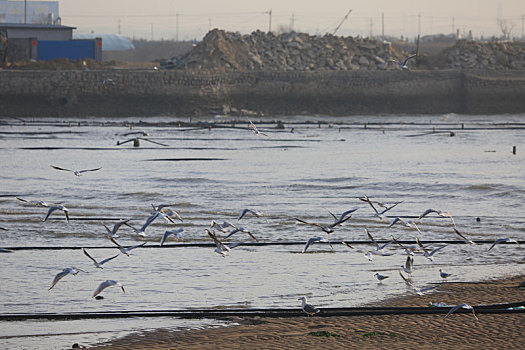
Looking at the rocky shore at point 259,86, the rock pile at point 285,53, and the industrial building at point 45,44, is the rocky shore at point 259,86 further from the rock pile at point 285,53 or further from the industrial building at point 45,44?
the industrial building at point 45,44

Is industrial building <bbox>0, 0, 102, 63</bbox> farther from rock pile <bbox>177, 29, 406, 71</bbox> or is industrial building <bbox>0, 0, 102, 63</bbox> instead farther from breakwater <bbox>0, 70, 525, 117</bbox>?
breakwater <bbox>0, 70, 525, 117</bbox>

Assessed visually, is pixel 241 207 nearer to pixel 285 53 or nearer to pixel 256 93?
pixel 256 93

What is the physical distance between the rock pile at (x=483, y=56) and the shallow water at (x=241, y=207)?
20.4m

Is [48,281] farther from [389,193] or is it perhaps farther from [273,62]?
[273,62]

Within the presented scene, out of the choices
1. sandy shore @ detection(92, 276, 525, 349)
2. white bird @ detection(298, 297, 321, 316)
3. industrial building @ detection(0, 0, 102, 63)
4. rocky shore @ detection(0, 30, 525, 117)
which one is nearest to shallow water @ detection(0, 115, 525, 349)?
sandy shore @ detection(92, 276, 525, 349)

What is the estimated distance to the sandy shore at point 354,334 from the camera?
9.27 metres

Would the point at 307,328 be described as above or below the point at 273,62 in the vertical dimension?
below

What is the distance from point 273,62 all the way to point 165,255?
44953 mm

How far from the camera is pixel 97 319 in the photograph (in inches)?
418

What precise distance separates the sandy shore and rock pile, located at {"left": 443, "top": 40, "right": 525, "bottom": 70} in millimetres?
51310

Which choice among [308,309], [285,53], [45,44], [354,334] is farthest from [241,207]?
[45,44]

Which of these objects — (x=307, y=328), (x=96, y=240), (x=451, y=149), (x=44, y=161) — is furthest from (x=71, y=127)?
(x=307, y=328)

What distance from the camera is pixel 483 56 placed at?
61562mm

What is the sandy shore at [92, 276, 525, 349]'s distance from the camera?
30.4 feet
